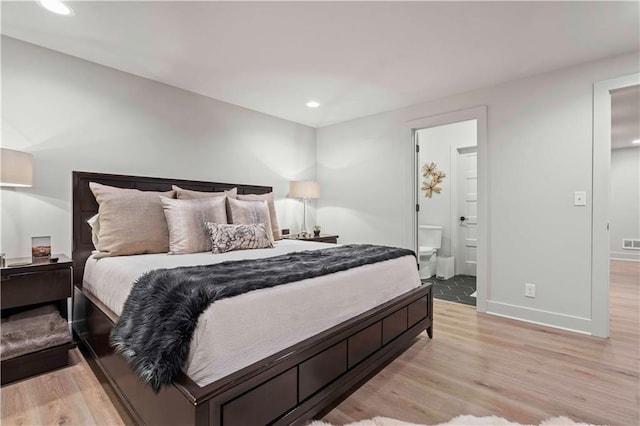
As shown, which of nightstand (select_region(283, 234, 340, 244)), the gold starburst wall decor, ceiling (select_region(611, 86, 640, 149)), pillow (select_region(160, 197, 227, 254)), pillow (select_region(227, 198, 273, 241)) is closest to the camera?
pillow (select_region(160, 197, 227, 254))

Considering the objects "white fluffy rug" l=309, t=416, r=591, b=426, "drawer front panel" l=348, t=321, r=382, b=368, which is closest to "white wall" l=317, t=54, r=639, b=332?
"white fluffy rug" l=309, t=416, r=591, b=426

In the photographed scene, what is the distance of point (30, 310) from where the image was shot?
2.45m

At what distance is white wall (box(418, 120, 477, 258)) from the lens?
17.5ft

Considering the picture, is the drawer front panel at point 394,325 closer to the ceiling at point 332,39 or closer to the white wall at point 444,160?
the ceiling at point 332,39

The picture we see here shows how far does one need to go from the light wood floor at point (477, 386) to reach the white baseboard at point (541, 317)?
0.39 ft

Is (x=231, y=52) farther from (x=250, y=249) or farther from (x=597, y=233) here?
(x=597, y=233)

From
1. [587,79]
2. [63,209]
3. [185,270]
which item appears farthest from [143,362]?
[587,79]

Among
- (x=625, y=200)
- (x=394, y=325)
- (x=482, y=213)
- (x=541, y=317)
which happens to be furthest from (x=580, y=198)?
(x=625, y=200)

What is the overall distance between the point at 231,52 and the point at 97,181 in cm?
169

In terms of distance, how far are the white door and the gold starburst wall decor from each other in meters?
0.34

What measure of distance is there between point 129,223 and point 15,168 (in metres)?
0.79

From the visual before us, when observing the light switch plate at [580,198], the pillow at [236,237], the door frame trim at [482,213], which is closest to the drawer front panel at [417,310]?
the door frame trim at [482,213]

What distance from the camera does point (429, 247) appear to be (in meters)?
5.18

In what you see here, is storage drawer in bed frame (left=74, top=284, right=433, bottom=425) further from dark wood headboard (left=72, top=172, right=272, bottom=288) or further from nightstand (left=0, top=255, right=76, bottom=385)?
dark wood headboard (left=72, top=172, right=272, bottom=288)
